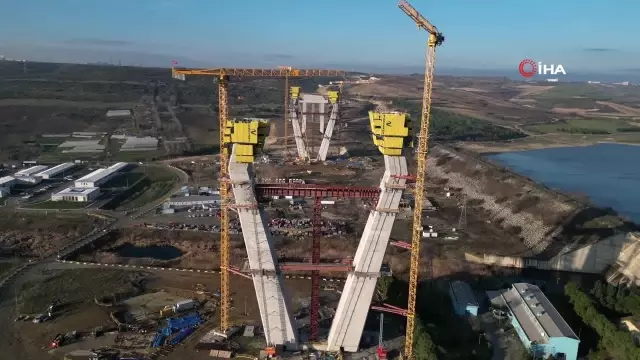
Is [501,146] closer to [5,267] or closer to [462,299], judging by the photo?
[462,299]

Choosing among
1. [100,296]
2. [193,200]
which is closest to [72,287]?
[100,296]

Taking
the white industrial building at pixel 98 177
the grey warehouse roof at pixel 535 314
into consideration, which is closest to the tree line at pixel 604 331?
the grey warehouse roof at pixel 535 314

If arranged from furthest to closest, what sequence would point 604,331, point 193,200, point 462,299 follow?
point 193,200, point 462,299, point 604,331

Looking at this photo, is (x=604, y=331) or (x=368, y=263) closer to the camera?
(x=368, y=263)

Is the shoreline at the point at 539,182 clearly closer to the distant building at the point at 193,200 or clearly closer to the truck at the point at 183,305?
the distant building at the point at 193,200

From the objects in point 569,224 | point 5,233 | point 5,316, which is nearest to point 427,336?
point 5,316

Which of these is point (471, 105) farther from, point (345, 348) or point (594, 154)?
point (345, 348)
